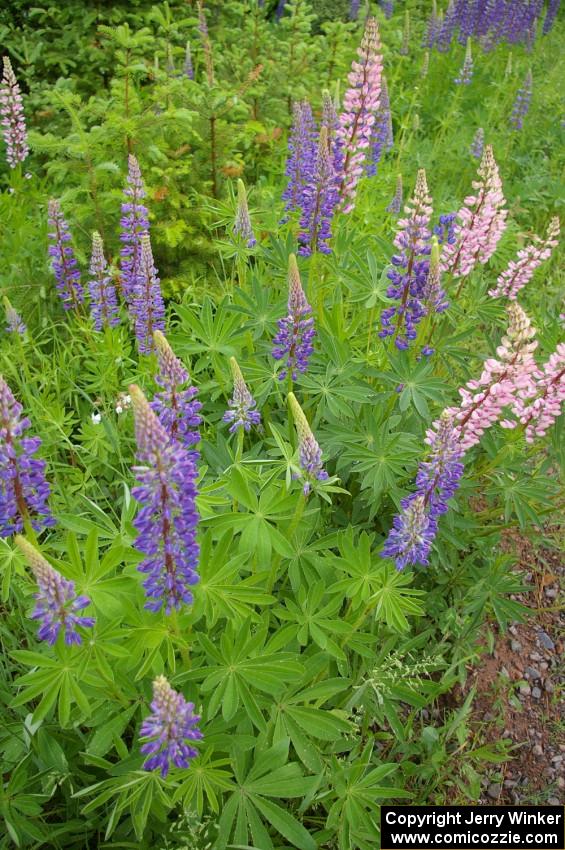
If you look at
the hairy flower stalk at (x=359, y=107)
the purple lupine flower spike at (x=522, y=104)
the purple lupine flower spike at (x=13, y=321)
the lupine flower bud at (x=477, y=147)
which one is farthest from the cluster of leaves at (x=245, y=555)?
the purple lupine flower spike at (x=522, y=104)

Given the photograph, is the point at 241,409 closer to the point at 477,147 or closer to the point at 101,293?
the point at 101,293

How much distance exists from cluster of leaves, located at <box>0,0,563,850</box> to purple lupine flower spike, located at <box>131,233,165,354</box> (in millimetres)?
147

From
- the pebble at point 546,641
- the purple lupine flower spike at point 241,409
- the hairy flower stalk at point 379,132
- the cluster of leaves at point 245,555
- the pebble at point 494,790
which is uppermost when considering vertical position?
the hairy flower stalk at point 379,132

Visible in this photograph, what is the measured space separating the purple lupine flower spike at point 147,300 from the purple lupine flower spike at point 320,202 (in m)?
0.68

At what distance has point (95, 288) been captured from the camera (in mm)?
3432

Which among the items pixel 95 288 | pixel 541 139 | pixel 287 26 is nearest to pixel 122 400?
pixel 95 288

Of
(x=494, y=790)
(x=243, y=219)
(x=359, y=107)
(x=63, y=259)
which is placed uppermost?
(x=359, y=107)

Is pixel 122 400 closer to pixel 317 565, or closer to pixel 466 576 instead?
pixel 317 565

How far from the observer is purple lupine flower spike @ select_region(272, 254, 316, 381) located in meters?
2.38

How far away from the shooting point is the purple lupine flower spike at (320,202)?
279 centimetres

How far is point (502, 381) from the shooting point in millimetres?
2363

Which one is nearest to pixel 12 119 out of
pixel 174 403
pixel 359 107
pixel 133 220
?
pixel 133 220

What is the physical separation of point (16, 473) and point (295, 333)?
1.14 meters

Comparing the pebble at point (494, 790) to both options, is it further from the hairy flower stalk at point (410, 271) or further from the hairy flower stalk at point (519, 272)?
the hairy flower stalk at point (519, 272)
